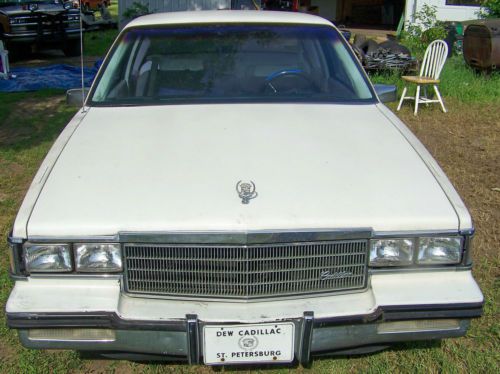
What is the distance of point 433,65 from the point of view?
7.45 meters

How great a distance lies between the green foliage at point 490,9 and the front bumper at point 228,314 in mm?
11325

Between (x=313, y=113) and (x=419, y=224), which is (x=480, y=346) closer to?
(x=419, y=224)

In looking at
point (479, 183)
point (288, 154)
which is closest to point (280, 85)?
point (288, 154)

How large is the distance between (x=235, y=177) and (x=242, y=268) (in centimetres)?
42

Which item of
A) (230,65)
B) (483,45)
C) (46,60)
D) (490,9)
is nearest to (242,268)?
(230,65)

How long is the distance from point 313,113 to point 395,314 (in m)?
1.29

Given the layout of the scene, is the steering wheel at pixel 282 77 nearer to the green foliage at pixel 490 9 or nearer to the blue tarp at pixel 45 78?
the blue tarp at pixel 45 78

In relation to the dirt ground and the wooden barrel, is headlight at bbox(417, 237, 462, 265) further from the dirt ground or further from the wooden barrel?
the dirt ground

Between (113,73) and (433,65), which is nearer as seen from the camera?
(113,73)

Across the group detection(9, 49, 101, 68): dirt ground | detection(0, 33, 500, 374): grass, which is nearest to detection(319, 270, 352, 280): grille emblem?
detection(0, 33, 500, 374): grass

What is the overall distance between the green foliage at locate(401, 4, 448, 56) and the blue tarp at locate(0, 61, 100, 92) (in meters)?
6.25

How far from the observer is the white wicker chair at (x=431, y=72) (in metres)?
7.13

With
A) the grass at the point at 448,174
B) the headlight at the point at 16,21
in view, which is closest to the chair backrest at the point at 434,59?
the grass at the point at 448,174

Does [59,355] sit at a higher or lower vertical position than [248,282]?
lower
